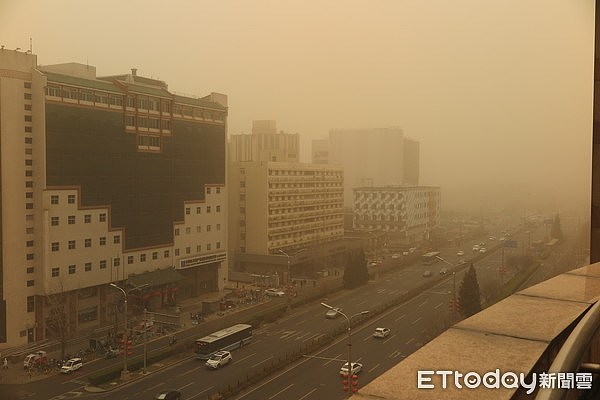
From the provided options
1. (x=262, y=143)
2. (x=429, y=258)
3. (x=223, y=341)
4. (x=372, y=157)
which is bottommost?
(x=223, y=341)

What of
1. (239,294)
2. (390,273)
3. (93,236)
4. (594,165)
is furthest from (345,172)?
(594,165)

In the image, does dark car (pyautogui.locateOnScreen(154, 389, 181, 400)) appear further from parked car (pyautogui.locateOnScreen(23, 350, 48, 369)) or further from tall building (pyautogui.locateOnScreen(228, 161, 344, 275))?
tall building (pyautogui.locateOnScreen(228, 161, 344, 275))

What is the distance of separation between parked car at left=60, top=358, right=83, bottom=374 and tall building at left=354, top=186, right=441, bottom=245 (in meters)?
5.49

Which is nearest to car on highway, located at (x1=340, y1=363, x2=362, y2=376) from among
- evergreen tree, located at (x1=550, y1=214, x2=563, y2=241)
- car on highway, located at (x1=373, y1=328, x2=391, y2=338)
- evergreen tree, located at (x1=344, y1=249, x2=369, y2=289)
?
car on highway, located at (x1=373, y1=328, x2=391, y2=338)

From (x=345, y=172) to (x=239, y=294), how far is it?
3232 mm

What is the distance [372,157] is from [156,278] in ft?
15.6

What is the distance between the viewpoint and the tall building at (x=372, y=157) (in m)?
10.1

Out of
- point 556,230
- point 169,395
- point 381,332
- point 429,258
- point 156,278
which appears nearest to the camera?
point 169,395

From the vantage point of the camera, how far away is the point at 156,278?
810 centimetres

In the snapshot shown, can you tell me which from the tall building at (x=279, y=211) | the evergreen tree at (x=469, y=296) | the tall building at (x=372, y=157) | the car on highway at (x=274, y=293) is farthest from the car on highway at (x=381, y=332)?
the tall building at (x=372, y=157)

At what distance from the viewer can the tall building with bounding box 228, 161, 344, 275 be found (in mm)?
9156

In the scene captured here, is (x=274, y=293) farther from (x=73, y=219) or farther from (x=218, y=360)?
(x=73, y=219)

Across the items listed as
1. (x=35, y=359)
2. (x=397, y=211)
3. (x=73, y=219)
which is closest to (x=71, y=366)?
(x=35, y=359)

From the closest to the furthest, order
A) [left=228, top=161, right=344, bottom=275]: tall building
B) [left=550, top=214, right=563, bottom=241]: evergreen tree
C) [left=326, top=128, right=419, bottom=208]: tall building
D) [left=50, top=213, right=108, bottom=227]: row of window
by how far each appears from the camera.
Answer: [left=50, top=213, right=108, bottom=227]: row of window → [left=228, top=161, right=344, bottom=275]: tall building → [left=326, top=128, right=419, bottom=208]: tall building → [left=550, top=214, right=563, bottom=241]: evergreen tree
